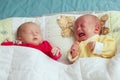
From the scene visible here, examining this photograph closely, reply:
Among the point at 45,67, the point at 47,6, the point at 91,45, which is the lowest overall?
the point at 45,67

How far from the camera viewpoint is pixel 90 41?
1529mm

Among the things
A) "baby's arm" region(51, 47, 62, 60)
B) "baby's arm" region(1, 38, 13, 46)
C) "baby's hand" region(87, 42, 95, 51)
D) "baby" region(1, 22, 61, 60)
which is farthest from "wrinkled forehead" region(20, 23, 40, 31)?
"baby's hand" region(87, 42, 95, 51)

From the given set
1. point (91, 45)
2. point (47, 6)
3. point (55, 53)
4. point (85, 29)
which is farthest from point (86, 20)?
point (47, 6)

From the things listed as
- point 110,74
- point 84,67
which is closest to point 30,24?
point 84,67

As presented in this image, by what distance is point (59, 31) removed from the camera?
1656 mm

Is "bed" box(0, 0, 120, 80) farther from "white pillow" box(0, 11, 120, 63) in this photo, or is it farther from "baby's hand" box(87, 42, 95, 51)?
"baby's hand" box(87, 42, 95, 51)

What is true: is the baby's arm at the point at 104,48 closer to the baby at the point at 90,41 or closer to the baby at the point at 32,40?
the baby at the point at 90,41

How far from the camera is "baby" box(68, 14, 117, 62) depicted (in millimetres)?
1453

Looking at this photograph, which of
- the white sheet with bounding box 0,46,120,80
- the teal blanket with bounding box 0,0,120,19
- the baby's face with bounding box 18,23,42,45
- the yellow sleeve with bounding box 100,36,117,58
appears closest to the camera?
the white sheet with bounding box 0,46,120,80

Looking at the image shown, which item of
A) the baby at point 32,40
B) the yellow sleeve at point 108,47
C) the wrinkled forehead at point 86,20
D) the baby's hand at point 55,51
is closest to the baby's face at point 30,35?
the baby at point 32,40

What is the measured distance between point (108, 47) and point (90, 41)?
0.12m

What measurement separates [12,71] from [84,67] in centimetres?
35

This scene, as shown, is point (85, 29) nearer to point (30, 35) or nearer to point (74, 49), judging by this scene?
point (74, 49)

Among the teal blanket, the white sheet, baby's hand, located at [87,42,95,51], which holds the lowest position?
the white sheet
